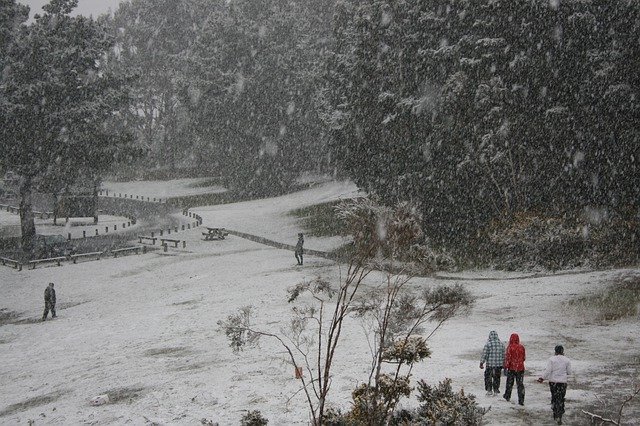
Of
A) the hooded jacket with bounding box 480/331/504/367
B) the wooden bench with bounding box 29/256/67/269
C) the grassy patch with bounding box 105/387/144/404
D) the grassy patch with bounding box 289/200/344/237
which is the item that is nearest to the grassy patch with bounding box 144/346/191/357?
the grassy patch with bounding box 105/387/144/404

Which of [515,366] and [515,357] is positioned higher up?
[515,357]

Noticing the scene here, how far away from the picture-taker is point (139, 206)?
217 ft

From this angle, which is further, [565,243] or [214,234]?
[214,234]

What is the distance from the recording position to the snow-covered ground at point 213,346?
13.6 m

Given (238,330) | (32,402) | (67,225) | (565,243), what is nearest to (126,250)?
(67,225)

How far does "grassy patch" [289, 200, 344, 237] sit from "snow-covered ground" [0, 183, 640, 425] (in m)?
9.76

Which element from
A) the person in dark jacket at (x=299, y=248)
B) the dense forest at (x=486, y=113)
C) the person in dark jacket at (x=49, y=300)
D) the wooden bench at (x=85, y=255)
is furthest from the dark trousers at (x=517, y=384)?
the wooden bench at (x=85, y=255)

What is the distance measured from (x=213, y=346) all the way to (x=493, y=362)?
9.14 m

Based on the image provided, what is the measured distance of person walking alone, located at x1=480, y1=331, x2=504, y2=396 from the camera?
12852mm

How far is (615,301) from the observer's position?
2014 centimetres

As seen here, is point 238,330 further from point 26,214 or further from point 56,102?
point 56,102

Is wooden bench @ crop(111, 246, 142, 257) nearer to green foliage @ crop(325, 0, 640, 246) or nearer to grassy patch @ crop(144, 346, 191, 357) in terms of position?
green foliage @ crop(325, 0, 640, 246)

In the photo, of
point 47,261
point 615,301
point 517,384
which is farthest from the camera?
point 47,261

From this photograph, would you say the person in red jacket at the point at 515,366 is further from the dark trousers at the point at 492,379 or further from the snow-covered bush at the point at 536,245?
the snow-covered bush at the point at 536,245
